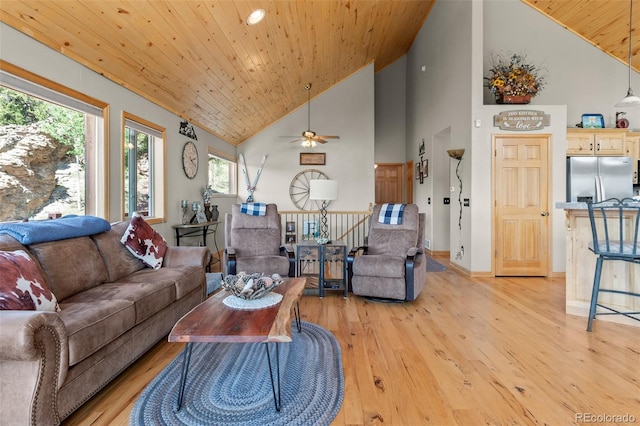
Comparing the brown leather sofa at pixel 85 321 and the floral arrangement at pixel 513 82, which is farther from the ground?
the floral arrangement at pixel 513 82

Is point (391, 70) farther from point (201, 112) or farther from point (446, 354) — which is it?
point (446, 354)

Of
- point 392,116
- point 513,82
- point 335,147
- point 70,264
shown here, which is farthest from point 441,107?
point 70,264

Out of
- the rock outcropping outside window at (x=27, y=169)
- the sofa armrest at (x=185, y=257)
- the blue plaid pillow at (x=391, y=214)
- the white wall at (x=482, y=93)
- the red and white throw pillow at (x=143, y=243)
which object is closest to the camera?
the rock outcropping outside window at (x=27, y=169)

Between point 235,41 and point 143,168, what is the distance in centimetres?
201

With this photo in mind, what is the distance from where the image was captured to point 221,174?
691 centimetres

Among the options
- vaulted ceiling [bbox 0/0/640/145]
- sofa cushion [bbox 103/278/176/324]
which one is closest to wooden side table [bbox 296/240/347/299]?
sofa cushion [bbox 103/278/176/324]

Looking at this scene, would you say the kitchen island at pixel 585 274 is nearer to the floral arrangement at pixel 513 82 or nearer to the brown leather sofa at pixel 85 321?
the floral arrangement at pixel 513 82

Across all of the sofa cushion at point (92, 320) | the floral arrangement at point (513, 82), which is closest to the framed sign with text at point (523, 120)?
the floral arrangement at point (513, 82)

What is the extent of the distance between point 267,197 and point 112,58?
463 cm

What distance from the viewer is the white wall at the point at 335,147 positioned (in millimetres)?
7281

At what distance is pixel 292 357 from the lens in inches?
86.9

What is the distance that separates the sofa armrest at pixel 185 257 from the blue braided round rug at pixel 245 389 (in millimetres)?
961

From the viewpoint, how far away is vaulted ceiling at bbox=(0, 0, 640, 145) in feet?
8.47

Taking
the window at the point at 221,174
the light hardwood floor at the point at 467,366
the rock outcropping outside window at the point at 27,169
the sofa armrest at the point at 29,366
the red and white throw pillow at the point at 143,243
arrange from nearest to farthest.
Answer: the sofa armrest at the point at 29,366, the light hardwood floor at the point at 467,366, the rock outcropping outside window at the point at 27,169, the red and white throw pillow at the point at 143,243, the window at the point at 221,174
